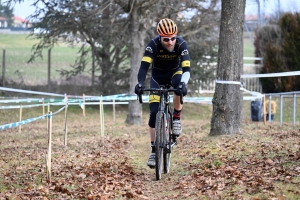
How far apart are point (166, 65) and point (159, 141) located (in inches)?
50.1

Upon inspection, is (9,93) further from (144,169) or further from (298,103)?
(144,169)

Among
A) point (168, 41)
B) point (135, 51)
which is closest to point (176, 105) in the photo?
point (168, 41)

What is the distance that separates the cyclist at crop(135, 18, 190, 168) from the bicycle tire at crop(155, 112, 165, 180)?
27 cm

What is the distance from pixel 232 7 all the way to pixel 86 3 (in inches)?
491

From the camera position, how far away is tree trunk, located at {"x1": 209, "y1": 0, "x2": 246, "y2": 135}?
41.9 feet

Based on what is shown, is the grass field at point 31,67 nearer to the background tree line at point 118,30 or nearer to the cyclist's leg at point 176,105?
the background tree line at point 118,30

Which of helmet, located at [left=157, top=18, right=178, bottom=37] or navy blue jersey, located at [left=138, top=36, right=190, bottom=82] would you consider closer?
helmet, located at [left=157, top=18, right=178, bottom=37]

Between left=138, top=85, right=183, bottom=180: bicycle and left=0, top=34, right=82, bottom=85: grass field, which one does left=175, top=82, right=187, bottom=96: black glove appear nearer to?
left=138, top=85, right=183, bottom=180: bicycle

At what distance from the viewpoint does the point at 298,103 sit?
72.3 feet

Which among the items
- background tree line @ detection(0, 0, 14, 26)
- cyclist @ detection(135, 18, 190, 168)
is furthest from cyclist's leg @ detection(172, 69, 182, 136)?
background tree line @ detection(0, 0, 14, 26)

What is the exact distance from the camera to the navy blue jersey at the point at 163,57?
29.6ft

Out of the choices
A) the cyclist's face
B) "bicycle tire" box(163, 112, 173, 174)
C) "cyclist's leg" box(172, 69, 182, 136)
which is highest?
the cyclist's face

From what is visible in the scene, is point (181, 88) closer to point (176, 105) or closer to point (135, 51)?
point (176, 105)

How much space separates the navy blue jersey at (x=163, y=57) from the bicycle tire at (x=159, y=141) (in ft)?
2.14
